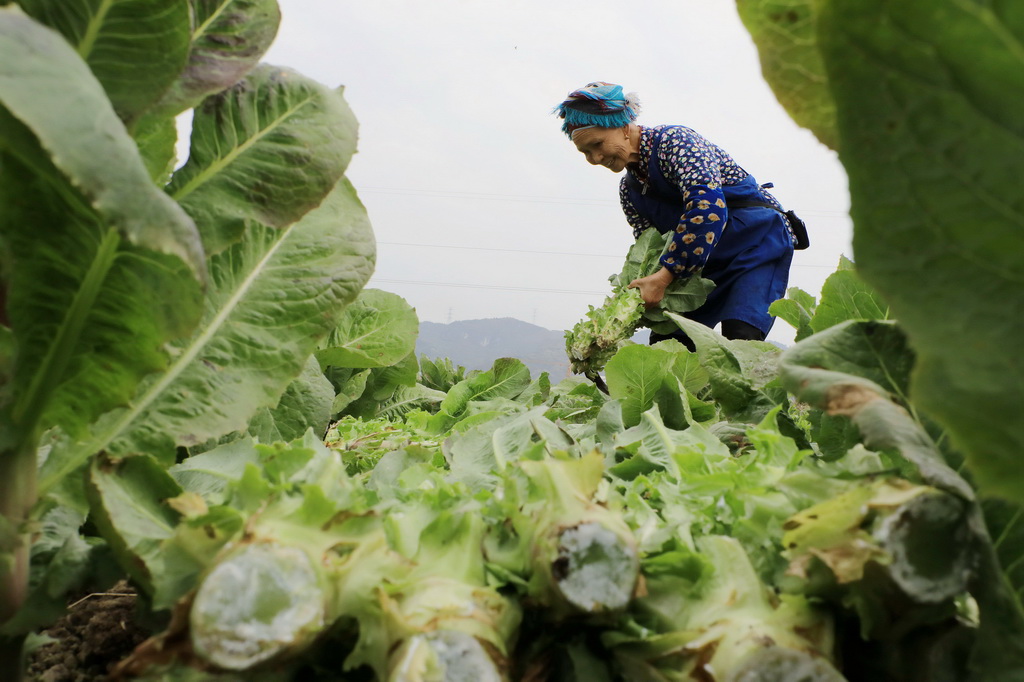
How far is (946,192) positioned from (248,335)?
0.91 meters

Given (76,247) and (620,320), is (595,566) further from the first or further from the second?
(620,320)

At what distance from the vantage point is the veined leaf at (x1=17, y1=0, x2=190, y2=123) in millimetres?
772

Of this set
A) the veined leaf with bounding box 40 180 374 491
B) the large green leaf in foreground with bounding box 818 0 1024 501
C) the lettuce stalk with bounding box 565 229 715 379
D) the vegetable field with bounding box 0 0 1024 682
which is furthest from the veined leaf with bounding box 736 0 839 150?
the lettuce stalk with bounding box 565 229 715 379

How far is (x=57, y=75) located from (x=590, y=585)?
62 cm

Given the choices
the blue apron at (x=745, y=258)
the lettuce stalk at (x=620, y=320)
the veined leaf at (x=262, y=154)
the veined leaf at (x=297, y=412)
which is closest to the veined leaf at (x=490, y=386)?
the veined leaf at (x=297, y=412)

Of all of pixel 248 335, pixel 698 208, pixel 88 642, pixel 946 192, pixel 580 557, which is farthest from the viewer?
pixel 698 208

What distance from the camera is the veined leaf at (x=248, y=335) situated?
97 cm

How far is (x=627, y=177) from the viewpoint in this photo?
221 inches

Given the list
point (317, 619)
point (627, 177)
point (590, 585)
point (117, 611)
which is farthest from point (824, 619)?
point (627, 177)

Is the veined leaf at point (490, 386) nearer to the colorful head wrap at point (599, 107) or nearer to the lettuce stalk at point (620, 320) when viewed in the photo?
the lettuce stalk at point (620, 320)

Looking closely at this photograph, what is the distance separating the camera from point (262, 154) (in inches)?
39.0

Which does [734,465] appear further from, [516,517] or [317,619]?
[317,619]

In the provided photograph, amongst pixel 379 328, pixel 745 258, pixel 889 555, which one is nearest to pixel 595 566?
pixel 889 555

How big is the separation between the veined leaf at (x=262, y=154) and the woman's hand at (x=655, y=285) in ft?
13.4
